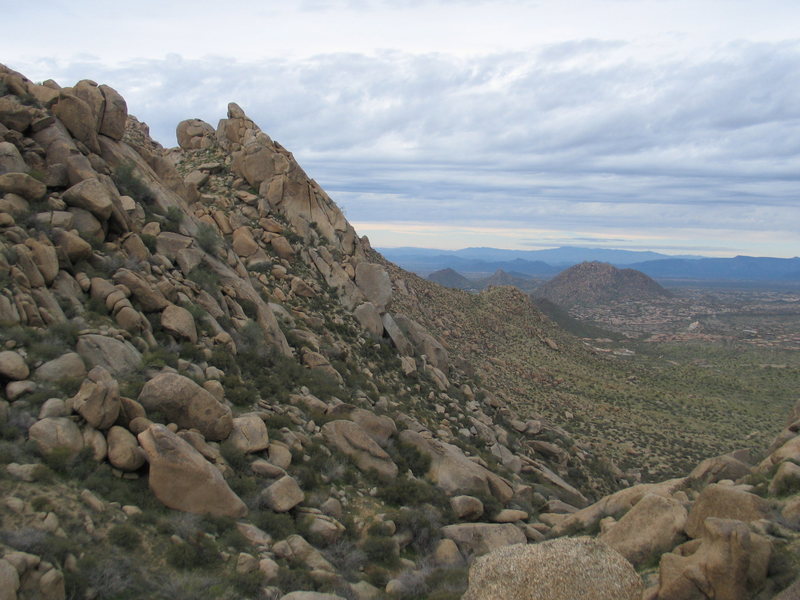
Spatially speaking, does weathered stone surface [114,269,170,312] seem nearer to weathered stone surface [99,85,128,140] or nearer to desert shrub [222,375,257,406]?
desert shrub [222,375,257,406]

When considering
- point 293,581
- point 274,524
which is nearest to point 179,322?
point 274,524

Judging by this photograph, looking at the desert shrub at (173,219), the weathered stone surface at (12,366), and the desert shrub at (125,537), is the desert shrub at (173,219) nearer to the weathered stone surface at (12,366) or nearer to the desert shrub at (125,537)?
the weathered stone surface at (12,366)

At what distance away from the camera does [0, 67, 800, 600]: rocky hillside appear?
8.41 meters

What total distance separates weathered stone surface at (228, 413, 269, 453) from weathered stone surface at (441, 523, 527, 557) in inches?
208

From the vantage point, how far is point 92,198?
1602 centimetres

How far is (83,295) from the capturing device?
45.1 feet

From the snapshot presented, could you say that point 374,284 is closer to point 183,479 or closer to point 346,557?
point 346,557

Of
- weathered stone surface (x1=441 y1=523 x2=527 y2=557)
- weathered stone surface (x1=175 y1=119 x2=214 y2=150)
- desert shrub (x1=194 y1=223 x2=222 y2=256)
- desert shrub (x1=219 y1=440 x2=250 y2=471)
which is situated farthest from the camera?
weathered stone surface (x1=175 y1=119 x2=214 y2=150)

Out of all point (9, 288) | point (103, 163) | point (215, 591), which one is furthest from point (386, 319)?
point (215, 591)

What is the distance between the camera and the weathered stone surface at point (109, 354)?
39.0ft

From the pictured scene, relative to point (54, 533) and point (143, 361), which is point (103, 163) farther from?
point (54, 533)

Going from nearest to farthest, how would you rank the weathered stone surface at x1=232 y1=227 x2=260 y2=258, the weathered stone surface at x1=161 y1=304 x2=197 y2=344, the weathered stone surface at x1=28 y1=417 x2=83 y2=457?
1. the weathered stone surface at x1=28 y1=417 x2=83 y2=457
2. the weathered stone surface at x1=161 y1=304 x2=197 y2=344
3. the weathered stone surface at x1=232 y1=227 x2=260 y2=258

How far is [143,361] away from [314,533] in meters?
5.84

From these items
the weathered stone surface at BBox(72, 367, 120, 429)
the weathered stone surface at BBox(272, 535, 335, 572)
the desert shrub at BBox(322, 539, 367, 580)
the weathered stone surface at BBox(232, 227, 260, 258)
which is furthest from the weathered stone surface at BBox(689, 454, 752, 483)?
the weathered stone surface at BBox(232, 227, 260, 258)
